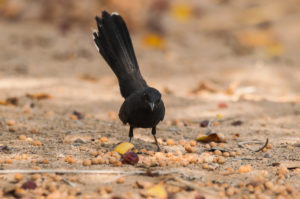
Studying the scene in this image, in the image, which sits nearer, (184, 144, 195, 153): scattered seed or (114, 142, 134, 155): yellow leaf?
(114, 142, 134, 155): yellow leaf

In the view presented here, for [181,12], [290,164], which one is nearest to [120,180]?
[290,164]

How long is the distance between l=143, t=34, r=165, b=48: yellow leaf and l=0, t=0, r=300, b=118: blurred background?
2 cm

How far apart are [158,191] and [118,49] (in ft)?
7.15

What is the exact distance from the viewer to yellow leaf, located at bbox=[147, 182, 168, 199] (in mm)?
2688

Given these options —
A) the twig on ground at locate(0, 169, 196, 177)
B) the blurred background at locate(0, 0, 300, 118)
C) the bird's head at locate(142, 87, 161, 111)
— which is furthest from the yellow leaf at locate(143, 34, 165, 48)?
the twig on ground at locate(0, 169, 196, 177)

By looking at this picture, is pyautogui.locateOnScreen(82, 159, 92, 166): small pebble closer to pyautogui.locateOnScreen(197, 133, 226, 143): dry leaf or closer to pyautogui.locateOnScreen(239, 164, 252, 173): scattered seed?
pyautogui.locateOnScreen(239, 164, 252, 173): scattered seed

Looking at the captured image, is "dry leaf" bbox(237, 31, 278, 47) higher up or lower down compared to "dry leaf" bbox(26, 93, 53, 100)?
higher up

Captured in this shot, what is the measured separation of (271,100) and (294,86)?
4.64 feet

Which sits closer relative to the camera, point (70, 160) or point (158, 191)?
point (158, 191)

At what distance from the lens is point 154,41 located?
974cm

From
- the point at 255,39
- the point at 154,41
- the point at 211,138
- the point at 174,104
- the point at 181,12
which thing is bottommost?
the point at 211,138

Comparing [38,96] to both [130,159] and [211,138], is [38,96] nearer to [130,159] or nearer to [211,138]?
[211,138]

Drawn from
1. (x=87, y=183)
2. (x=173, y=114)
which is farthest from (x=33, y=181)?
(x=173, y=114)

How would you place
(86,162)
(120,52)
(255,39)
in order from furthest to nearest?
(255,39) < (120,52) < (86,162)
